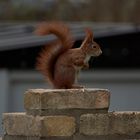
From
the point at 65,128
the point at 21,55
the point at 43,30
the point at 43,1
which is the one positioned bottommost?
the point at 65,128

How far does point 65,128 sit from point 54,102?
0.16 m

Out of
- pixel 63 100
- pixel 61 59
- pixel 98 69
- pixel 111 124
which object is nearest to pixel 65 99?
pixel 63 100

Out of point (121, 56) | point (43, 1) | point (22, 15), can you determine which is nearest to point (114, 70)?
point (121, 56)

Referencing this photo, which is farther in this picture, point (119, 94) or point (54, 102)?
point (119, 94)

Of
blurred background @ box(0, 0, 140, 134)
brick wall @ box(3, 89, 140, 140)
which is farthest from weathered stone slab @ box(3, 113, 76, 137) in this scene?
blurred background @ box(0, 0, 140, 134)

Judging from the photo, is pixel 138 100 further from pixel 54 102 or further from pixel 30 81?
pixel 54 102

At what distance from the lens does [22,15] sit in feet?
107

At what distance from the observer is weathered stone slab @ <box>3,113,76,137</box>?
463cm

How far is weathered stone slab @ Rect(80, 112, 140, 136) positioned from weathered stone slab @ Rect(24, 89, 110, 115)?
61 millimetres

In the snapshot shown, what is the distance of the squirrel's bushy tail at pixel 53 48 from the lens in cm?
508

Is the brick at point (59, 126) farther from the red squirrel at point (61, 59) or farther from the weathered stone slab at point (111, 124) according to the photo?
the red squirrel at point (61, 59)

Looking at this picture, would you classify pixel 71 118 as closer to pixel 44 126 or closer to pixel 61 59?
pixel 44 126

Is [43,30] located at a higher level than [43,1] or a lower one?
lower

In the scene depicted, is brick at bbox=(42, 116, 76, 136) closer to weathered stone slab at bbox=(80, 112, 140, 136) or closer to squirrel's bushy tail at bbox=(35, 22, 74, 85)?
weathered stone slab at bbox=(80, 112, 140, 136)
